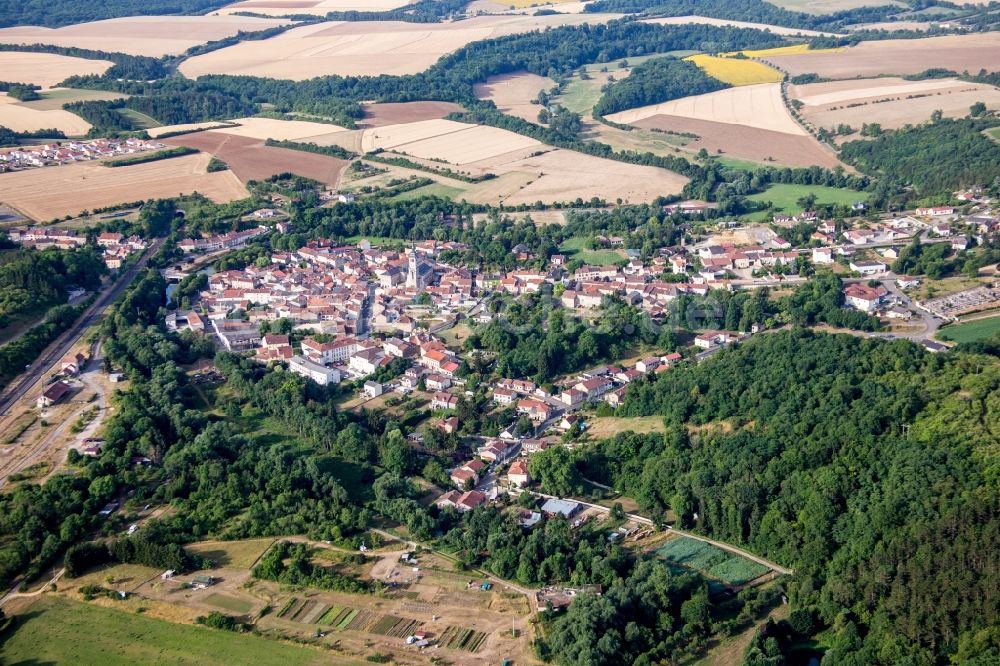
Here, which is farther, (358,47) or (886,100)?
(358,47)

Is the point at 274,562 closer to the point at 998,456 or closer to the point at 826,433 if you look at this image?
the point at 826,433

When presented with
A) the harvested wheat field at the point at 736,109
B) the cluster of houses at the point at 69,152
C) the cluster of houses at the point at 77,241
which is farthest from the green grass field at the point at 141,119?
the harvested wheat field at the point at 736,109

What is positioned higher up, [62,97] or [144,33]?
[144,33]

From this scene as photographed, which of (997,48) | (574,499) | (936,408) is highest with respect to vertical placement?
(997,48)

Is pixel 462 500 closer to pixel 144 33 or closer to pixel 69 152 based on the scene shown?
pixel 69 152

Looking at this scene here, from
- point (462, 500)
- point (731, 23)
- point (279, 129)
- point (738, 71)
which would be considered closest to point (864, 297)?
point (462, 500)

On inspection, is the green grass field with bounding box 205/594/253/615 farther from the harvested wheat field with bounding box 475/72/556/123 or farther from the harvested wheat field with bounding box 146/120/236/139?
the harvested wheat field with bounding box 475/72/556/123

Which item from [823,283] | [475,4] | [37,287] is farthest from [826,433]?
[475,4]
